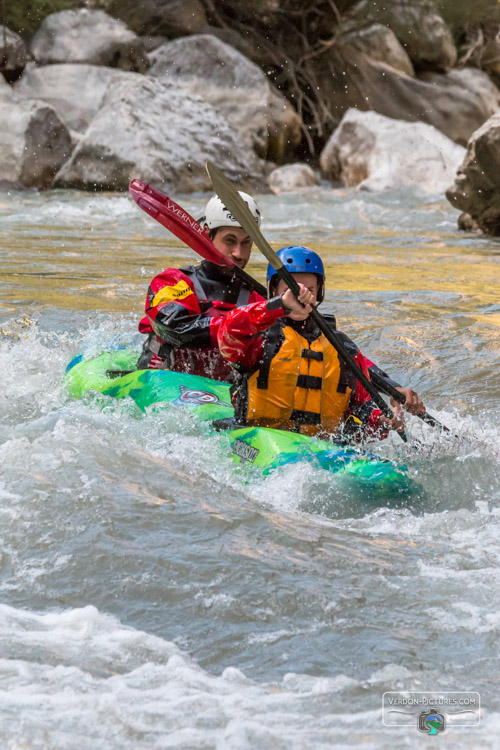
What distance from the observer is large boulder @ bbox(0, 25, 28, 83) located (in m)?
16.5

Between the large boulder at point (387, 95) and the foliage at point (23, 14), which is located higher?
the foliage at point (23, 14)

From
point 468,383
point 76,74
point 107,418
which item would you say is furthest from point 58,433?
point 76,74

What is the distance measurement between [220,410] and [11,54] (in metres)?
14.4

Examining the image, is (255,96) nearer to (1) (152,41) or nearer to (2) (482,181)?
(1) (152,41)

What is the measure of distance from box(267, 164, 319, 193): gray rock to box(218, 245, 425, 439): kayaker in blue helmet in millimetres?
11679

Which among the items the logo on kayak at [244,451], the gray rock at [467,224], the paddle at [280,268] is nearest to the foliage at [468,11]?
the gray rock at [467,224]

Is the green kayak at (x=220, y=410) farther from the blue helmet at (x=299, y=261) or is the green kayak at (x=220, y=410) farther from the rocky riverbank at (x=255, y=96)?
the rocky riverbank at (x=255, y=96)

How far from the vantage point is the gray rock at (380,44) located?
62.5 ft

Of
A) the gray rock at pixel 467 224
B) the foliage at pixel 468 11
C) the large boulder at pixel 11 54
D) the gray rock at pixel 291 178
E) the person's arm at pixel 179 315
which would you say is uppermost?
the foliage at pixel 468 11

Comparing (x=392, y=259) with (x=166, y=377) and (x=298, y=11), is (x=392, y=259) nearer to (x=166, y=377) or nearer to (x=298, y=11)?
(x=166, y=377)

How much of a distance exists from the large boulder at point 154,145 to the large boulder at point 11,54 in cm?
288

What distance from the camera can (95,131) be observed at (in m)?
13.7

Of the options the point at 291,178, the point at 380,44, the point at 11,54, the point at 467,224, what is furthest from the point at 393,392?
the point at 380,44

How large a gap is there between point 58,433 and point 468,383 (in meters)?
2.48
